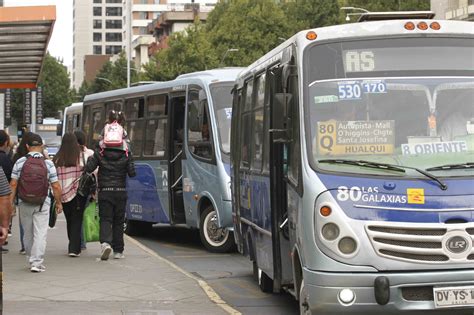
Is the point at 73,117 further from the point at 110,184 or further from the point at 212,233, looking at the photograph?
the point at 110,184

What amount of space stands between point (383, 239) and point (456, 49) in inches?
79.1

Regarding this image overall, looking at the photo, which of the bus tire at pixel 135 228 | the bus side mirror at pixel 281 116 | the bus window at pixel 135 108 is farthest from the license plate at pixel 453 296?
the bus tire at pixel 135 228

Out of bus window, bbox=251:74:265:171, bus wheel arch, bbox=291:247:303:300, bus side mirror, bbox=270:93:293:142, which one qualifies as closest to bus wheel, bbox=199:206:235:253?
bus window, bbox=251:74:265:171

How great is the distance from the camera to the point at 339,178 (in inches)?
280

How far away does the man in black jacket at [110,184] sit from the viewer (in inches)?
485

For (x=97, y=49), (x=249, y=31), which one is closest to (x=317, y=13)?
(x=249, y=31)

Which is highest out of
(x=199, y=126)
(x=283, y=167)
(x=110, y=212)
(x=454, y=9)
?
(x=454, y=9)

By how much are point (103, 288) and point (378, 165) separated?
171 inches

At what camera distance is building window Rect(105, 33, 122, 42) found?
170625mm

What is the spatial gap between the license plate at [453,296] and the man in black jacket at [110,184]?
6384 mm

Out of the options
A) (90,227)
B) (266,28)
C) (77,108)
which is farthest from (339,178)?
(266,28)

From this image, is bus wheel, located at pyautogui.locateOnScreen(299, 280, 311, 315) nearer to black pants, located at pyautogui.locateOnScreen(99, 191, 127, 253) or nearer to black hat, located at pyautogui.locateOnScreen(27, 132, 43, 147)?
black hat, located at pyautogui.locateOnScreen(27, 132, 43, 147)

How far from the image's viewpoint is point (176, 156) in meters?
16.1

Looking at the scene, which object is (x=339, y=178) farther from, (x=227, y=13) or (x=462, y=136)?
(x=227, y=13)
